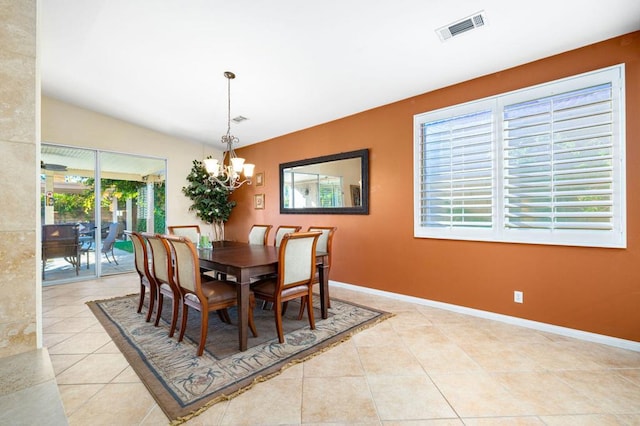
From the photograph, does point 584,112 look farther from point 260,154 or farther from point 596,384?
point 260,154

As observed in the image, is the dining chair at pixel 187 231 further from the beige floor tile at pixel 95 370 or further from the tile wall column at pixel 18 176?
the tile wall column at pixel 18 176

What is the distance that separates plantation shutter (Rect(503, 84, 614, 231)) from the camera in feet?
8.18

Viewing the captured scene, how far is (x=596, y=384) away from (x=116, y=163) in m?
6.94

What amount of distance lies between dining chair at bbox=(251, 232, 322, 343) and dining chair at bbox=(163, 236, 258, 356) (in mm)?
211

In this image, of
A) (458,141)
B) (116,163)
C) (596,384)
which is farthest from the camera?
(116,163)

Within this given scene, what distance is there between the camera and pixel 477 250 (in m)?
3.17

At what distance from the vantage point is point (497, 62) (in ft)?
9.45

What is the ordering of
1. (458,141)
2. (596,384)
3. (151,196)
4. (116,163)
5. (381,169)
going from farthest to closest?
(151,196)
(116,163)
(381,169)
(458,141)
(596,384)

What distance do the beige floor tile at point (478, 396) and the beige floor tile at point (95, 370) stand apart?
232 cm

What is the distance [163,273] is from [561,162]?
12.7 ft

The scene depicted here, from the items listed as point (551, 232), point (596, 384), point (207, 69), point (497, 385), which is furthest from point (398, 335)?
point (207, 69)

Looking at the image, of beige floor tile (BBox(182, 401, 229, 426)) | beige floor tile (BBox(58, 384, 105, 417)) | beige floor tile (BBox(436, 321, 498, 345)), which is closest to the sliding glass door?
beige floor tile (BBox(58, 384, 105, 417))

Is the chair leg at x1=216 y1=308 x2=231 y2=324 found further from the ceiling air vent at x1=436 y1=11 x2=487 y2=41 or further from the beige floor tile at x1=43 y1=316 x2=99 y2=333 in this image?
the ceiling air vent at x1=436 y1=11 x2=487 y2=41

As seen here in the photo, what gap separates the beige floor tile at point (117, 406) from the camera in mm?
1619
